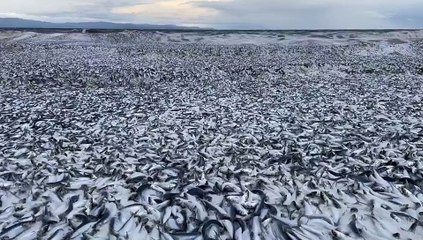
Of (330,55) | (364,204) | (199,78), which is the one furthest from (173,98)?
(330,55)

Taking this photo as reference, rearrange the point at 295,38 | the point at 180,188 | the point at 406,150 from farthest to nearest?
1. the point at 295,38
2. the point at 406,150
3. the point at 180,188

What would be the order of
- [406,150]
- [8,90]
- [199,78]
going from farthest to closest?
[199,78], [8,90], [406,150]

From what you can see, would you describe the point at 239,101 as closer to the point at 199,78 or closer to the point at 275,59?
the point at 199,78

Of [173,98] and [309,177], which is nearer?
[309,177]

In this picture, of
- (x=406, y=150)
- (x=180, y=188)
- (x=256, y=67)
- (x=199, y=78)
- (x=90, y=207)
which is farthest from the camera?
(x=256, y=67)

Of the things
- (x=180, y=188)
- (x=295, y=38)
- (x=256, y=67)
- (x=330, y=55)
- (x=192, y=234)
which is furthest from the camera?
(x=295, y=38)

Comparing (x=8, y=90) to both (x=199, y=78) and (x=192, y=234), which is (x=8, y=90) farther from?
(x=192, y=234)

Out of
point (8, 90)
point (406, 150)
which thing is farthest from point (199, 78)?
point (406, 150)
